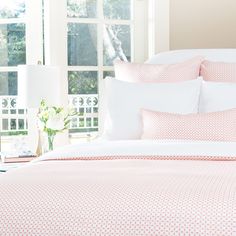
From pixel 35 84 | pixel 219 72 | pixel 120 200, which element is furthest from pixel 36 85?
pixel 120 200

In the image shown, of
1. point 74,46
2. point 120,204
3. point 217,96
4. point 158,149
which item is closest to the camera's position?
point 120,204

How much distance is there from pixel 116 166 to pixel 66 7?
6.95ft

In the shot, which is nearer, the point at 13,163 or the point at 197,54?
the point at 13,163

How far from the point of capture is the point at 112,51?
421 cm

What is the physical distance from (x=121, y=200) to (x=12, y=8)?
2.77 meters

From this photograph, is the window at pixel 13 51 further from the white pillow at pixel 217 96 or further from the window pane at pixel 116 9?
the white pillow at pixel 217 96

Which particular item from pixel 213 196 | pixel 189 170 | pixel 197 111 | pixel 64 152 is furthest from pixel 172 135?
pixel 213 196

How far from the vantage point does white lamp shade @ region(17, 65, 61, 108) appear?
3631 mm

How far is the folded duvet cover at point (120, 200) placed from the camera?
62.2 inches

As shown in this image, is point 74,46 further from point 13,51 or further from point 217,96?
point 217,96

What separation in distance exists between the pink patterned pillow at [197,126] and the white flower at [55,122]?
803 millimetres

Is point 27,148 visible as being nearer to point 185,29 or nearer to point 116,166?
point 185,29

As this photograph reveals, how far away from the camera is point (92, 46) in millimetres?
4164

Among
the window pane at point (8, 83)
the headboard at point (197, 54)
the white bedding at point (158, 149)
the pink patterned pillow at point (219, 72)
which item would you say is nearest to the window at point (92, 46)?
the window pane at point (8, 83)
